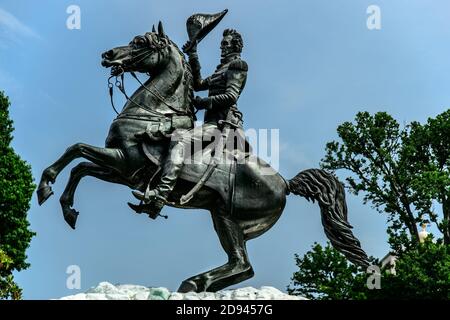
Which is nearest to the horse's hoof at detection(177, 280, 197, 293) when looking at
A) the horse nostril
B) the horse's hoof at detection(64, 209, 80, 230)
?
the horse's hoof at detection(64, 209, 80, 230)

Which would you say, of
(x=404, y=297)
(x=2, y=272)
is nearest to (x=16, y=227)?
(x=2, y=272)

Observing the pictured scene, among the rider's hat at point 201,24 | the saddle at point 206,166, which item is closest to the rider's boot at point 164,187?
the saddle at point 206,166

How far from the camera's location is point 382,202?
26078 mm

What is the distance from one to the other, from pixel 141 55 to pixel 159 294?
12.3ft

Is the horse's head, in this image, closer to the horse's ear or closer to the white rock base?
the horse's ear

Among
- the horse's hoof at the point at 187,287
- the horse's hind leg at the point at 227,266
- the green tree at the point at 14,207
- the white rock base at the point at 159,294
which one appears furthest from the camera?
the green tree at the point at 14,207

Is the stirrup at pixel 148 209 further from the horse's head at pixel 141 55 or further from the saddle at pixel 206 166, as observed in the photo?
the horse's head at pixel 141 55

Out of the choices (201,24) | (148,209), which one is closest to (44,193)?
(148,209)

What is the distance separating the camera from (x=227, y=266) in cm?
1088


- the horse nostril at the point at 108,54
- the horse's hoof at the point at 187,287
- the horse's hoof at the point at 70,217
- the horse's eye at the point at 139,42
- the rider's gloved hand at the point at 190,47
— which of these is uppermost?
the rider's gloved hand at the point at 190,47

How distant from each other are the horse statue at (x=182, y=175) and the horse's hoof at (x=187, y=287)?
0.04 feet

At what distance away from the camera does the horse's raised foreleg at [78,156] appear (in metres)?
10.7

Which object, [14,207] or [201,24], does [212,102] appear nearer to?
[201,24]

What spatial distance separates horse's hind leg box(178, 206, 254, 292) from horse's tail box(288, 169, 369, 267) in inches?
48.3
